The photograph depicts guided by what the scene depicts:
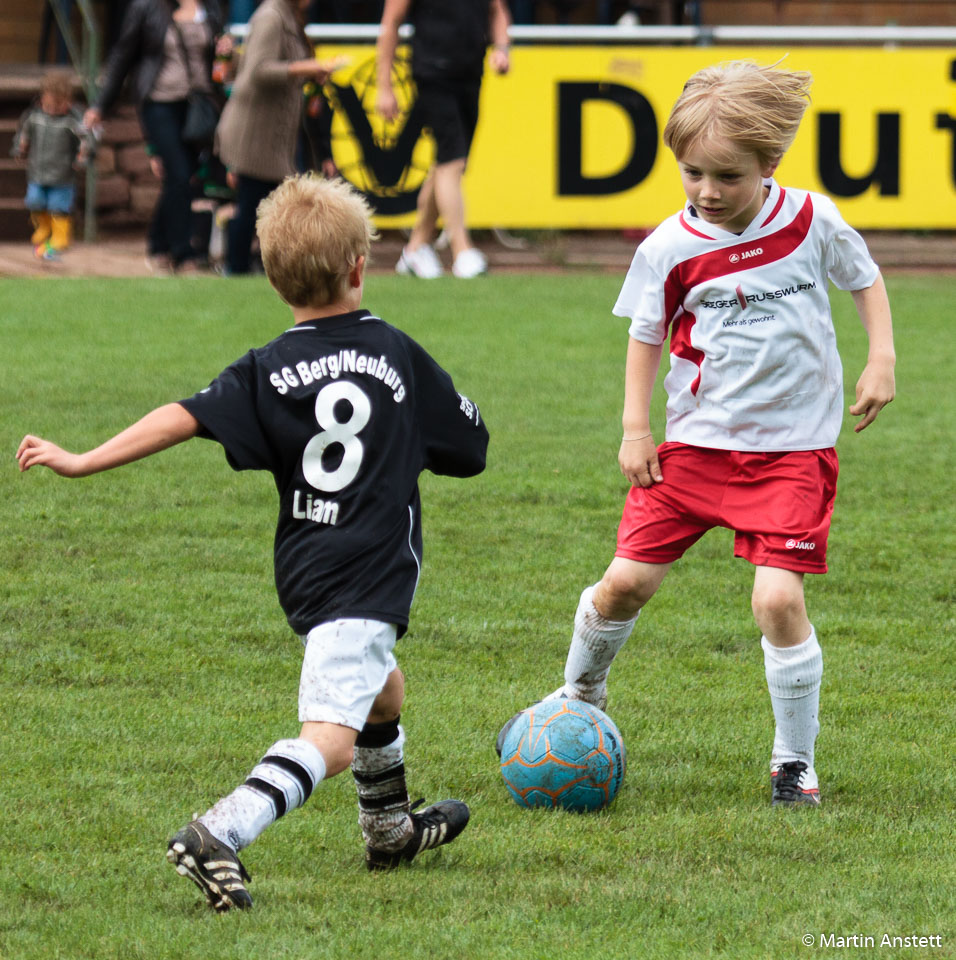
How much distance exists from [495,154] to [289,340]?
34.8ft

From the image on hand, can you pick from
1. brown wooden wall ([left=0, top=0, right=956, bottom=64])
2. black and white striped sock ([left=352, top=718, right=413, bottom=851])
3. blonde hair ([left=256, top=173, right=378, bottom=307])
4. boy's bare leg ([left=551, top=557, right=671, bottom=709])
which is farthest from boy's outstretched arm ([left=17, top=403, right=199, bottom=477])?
brown wooden wall ([left=0, top=0, right=956, bottom=64])

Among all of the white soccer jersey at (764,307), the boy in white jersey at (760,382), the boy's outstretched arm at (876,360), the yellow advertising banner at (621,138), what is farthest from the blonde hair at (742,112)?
the yellow advertising banner at (621,138)

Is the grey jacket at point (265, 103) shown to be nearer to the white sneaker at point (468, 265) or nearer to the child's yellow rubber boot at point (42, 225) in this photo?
the white sneaker at point (468, 265)

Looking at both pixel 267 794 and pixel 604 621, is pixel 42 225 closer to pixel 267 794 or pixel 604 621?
pixel 604 621

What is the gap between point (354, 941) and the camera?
3135 mm

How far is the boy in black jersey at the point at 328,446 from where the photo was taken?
3309 millimetres

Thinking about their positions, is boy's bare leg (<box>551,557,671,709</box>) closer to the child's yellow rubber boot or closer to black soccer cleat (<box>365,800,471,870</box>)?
black soccer cleat (<box>365,800,471,870</box>)

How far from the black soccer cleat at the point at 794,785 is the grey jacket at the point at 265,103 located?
327 inches

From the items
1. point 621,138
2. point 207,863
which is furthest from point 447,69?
point 207,863

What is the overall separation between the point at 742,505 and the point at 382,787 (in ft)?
3.71

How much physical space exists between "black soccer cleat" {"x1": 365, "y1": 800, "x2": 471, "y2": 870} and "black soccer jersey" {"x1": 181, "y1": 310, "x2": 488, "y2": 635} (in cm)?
44

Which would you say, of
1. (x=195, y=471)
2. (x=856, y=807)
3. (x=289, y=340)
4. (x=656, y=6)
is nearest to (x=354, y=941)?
(x=289, y=340)

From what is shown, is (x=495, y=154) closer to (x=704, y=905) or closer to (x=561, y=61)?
(x=561, y=61)

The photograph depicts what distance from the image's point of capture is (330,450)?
11.0ft
